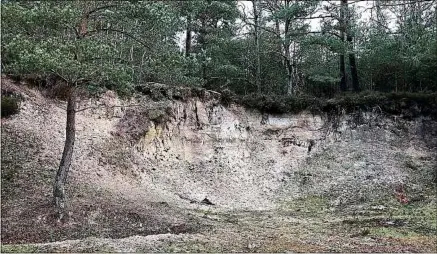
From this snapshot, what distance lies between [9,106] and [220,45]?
14292 mm

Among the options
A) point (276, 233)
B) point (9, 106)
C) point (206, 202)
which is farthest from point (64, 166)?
point (276, 233)

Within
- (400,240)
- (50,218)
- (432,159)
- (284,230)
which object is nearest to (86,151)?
(50,218)

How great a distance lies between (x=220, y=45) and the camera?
1123 inches

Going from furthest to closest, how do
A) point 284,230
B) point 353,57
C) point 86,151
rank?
point 353,57
point 86,151
point 284,230

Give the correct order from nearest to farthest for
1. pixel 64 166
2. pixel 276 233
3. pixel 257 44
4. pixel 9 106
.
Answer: pixel 276 233 → pixel 64 166 → pixel 9 106 → pixel 257 44

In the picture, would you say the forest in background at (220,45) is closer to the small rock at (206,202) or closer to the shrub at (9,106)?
the shrub at (9,106)

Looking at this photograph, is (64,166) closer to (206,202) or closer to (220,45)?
(206,202)

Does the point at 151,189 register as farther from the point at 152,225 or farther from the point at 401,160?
the point at 401,160

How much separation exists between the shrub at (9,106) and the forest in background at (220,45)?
4.64ft

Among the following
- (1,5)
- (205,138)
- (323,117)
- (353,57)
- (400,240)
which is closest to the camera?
(1,5)

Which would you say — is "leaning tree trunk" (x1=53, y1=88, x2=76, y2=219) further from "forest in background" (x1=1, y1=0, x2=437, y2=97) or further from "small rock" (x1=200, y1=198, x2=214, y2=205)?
"small rock" (x1=200, y1=198, x2=214, y2=205)

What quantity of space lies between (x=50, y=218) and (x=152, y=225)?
2.64m

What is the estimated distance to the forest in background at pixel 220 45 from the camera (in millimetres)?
11375

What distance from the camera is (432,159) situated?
71.6 ft
